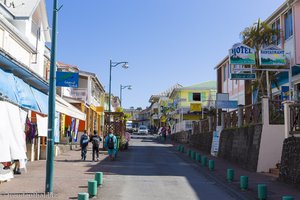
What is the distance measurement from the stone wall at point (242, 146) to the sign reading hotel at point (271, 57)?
3.09 meters

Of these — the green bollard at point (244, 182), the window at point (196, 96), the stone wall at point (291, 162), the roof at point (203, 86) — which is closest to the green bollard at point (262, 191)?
the green bollard at point (244, 182)

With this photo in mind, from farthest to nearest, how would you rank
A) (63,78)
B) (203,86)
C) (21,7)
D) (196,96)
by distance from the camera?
1. (196,96)
2. (203,86)
3. (21,7)
4. (63,78)

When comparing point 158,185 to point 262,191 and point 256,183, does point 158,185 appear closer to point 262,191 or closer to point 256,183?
point 256,183

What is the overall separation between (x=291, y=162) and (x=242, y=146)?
686cm

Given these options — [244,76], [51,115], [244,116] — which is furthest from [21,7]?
[51,115]

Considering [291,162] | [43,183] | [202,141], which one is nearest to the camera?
[43,183]

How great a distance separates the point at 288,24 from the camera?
23.8m

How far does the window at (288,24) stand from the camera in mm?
23153

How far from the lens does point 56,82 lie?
39.7 feet

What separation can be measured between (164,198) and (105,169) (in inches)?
296

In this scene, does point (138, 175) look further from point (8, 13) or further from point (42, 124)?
point (8, 13)

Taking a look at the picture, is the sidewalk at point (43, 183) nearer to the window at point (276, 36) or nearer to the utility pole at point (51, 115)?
the utility pole at point (51, 115)

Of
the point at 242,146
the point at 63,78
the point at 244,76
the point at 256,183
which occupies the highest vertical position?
the point at 244,76

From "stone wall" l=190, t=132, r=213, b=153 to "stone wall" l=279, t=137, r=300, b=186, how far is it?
15460mm
